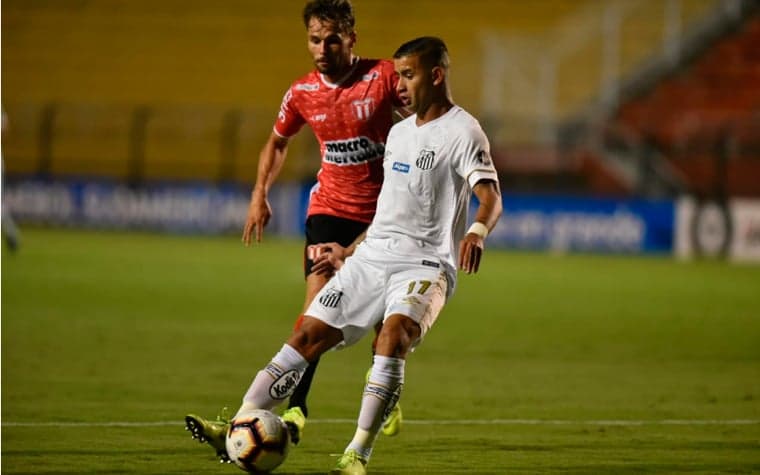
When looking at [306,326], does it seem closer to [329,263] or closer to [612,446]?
[329,263]

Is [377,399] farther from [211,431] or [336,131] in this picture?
[336,131]

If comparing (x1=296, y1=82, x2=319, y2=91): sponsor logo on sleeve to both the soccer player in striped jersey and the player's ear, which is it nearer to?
the soccer player in striped jersey

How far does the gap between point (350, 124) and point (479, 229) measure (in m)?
1.49

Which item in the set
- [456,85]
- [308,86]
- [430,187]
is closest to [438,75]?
[430,187]

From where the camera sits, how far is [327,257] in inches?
292

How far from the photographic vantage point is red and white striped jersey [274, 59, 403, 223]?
25.0 feet

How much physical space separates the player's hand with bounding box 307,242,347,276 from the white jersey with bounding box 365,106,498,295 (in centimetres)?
54

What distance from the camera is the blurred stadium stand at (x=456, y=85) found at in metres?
30.6

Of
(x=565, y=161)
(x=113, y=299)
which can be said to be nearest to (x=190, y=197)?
(x=565, y=161)

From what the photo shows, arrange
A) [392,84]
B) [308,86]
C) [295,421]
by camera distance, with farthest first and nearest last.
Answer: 1. [308,86]
2. [392,84]
3. [295,421]

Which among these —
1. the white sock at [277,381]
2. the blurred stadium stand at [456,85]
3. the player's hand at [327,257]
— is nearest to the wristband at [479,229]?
the white sock at [277,381]

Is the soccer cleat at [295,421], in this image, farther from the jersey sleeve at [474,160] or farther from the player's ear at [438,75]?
the player's ear at [438,75]

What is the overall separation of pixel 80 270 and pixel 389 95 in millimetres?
13278

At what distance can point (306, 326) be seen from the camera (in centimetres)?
670
